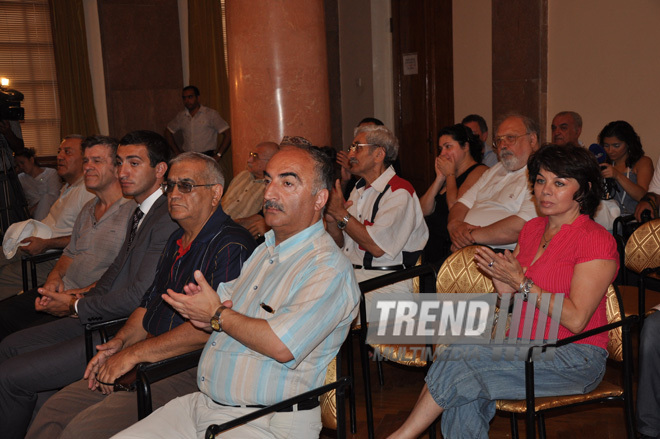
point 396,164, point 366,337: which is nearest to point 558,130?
point 396,164

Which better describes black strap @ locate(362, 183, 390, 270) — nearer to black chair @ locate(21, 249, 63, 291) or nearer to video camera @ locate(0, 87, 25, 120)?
black chair @ locate(21, 249, 63, 291)

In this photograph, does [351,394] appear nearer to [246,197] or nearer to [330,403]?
[330,403]

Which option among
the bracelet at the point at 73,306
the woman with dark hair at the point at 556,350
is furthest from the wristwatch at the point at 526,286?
the bracelet at the point at 73,306

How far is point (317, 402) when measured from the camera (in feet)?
6.99

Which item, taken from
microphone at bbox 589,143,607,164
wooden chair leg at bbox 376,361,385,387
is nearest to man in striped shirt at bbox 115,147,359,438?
wooden chair leg at bbox 376,361,385,387

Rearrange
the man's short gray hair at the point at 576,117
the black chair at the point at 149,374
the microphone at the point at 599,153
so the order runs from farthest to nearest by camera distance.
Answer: the man's short gray hair at the point at 576,117 < the microphone at the point at 599,153 < the black chair at the point at 149,374

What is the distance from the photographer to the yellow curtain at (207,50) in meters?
9.55

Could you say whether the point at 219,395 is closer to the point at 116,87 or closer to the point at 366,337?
A: the point at 366,337

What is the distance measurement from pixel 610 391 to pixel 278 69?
2797 mm

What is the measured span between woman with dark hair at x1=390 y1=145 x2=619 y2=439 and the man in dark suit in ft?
4.62

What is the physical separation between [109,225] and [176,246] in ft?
3.07

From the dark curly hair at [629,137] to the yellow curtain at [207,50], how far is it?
244 inches

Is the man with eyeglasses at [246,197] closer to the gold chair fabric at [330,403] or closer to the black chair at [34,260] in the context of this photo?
the black chair at [34,260]

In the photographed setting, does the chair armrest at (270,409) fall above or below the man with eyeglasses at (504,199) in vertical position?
below
